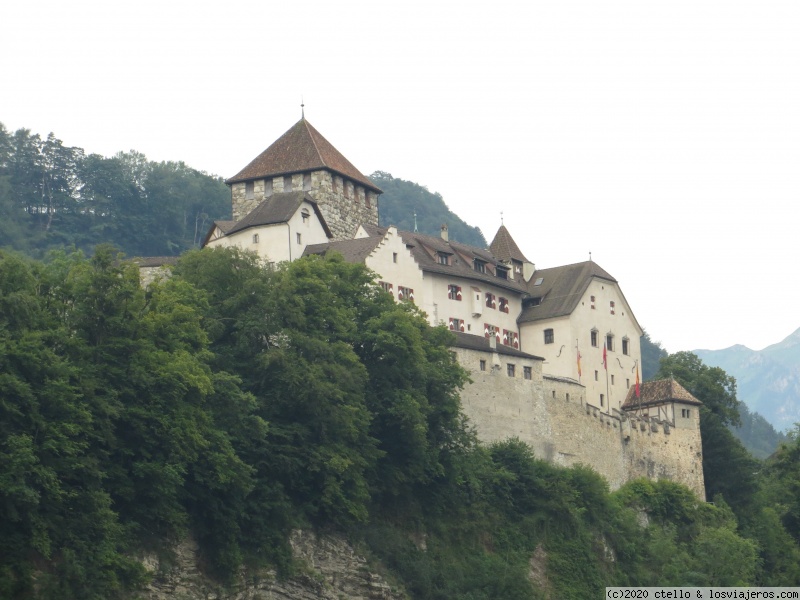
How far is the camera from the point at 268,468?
214 ft

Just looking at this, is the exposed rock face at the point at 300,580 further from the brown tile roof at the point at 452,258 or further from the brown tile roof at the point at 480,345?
the brown tile roof at the point at 452,258

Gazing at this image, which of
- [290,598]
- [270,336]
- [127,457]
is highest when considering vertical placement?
[270,336]

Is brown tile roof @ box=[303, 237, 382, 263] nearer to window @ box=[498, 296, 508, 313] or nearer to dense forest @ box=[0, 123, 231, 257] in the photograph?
window @ box=[498, 296, 508, 313]

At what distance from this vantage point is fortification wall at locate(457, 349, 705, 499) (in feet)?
260

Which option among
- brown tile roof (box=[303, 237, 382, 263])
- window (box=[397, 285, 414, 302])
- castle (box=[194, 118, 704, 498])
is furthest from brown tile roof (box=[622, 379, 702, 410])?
brown tile roof (box=[303, 237, 382, 263])

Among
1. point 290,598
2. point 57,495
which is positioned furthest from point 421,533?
point 57,495

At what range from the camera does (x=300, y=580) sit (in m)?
65.7

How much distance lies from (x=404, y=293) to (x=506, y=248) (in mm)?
13662

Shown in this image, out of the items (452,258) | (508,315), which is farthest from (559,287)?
(452,258)

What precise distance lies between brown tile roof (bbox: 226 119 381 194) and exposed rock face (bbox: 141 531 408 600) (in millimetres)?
25304

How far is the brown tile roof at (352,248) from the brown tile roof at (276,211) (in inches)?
71.8

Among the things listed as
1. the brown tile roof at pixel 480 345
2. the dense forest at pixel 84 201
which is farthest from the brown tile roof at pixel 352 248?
the dense forest at pixel 84 201

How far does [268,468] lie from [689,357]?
129ft

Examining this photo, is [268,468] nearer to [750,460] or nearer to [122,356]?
[122,356]
